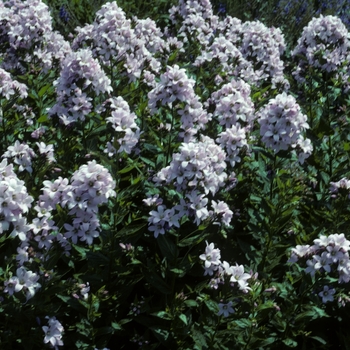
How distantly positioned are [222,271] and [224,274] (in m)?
0.09

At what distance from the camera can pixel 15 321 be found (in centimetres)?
355

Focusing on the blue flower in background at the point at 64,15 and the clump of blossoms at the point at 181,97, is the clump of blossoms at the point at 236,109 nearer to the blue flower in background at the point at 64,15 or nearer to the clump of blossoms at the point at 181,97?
the clump of blossoms at the point at 181,97

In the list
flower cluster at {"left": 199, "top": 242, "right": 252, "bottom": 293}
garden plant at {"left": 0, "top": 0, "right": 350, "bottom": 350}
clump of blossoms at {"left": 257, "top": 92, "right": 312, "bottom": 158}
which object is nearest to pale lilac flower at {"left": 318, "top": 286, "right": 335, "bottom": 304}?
garden plant at {"left": 0, "top": 0, "right": 350, "bottom": 350}

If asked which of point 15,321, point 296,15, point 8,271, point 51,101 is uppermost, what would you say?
point 296,15

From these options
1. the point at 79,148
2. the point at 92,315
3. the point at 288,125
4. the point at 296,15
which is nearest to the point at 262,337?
the point at 92,315

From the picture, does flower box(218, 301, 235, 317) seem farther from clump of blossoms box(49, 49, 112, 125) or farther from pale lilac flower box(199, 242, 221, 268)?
clump of blossoms box(49, 49, 112, 125)

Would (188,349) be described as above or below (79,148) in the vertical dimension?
below

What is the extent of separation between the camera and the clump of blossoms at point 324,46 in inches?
221

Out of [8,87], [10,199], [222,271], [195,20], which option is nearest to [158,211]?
[222,271]

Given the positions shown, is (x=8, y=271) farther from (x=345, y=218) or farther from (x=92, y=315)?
(x=345, y=218)

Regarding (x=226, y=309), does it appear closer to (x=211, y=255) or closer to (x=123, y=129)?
(x=211, y=255)

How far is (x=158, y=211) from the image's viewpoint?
11.9 ft

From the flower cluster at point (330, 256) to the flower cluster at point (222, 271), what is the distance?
403 mm

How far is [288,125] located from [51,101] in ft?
6.76
